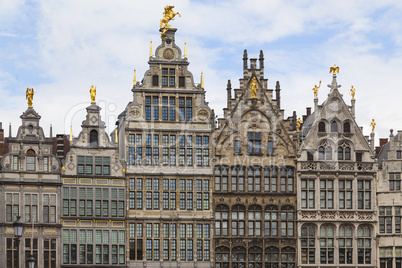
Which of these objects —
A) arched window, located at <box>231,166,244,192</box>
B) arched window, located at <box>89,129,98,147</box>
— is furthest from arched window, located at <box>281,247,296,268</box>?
arched window, located at <box>89,129,98,147</box>

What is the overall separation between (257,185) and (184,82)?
30.0ft

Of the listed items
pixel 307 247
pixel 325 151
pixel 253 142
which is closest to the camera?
pixel 307 247

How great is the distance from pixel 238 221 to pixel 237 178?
311cm

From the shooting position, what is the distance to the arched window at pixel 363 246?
6700cm

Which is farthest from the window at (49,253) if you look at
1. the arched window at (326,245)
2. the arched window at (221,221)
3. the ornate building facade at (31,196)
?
the arched window at (326,245)

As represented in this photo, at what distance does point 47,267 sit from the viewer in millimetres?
62250

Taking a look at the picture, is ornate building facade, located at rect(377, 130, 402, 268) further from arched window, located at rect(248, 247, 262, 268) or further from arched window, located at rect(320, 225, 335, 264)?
arched window, located at rect(248, 247, 262, 268)

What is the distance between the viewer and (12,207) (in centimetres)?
6225

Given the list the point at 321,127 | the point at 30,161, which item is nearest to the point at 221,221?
the point at 321,127

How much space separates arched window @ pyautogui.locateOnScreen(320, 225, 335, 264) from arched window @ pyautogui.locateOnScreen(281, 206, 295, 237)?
2.22m

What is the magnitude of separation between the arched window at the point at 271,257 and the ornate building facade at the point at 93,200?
406 inches

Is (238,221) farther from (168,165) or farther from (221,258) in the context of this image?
(168,165)

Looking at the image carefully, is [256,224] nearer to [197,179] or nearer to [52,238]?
[197,179]

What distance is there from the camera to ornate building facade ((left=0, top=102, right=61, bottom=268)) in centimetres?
6200
